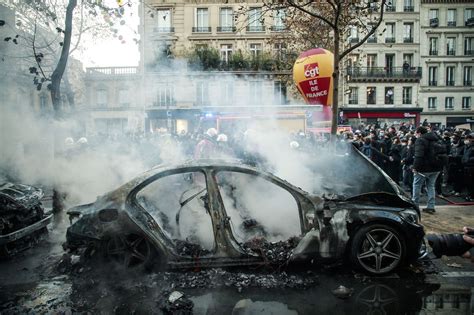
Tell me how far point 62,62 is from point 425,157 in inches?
293

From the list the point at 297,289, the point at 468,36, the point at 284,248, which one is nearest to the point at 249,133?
the point at 284,248

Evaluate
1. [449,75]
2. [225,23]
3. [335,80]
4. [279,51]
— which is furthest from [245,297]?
[449,75]

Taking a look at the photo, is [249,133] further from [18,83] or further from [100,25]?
[100,25]

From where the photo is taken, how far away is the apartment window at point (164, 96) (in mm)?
11258

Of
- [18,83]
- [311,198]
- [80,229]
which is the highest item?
[18,83]

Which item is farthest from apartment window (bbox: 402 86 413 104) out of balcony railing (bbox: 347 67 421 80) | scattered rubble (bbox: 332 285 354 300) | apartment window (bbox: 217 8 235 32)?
scattered rubble (bbox: 332 285 354 300)

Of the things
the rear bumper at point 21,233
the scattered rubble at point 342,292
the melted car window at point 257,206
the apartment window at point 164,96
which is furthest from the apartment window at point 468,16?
the rear bumper at point 21,233

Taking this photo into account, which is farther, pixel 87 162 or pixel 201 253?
pixel 87 162

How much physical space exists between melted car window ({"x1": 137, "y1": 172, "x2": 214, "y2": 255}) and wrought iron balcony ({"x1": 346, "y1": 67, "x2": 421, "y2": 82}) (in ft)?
119

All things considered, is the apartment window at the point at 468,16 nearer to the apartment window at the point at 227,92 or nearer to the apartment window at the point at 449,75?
the apartment window at the point at 449,75

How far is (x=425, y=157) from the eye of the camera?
7191 mm

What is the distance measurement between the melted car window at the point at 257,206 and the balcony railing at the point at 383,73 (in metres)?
36.0

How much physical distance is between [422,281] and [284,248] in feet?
5.18

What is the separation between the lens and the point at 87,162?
7188mm
